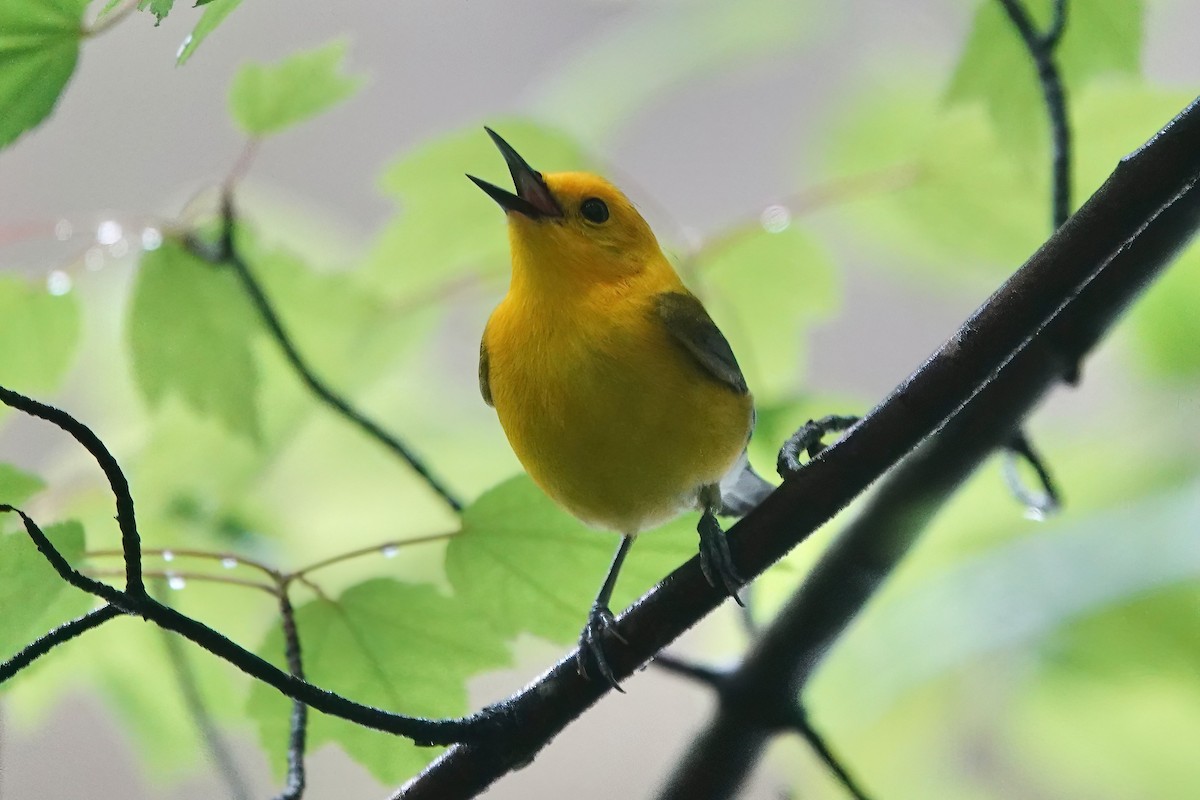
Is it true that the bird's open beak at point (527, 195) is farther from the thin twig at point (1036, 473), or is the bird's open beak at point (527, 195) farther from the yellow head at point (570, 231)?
the thin twig at point (1036, 473)

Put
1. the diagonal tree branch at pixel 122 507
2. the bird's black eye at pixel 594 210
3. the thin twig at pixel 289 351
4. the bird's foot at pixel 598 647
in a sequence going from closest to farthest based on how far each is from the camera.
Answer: the diagonal tree branch at pixel 122 507
the bird's foot at pixel 598 647
the thin twig at pixel 289 351
the bird's black eye at pixel 594 210

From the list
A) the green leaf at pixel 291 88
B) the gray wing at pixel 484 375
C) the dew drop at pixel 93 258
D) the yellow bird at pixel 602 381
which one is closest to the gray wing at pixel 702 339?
the yellow bird at pixel 602 381

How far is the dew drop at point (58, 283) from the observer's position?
570mm

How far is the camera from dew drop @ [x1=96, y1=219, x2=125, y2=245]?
579 mm

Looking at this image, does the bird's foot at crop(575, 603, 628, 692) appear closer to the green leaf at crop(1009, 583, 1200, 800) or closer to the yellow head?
the yellow head

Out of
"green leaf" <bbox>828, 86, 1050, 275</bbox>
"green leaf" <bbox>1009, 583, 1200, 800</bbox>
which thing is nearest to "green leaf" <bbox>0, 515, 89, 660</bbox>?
"green leaf" <bbox>828, 86, 1050, 275</bbox>

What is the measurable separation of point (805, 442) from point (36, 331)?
0.42 metres

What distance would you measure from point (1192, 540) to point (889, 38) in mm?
485

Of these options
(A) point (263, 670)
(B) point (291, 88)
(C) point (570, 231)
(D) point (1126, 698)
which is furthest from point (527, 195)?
(D) point (1126, 698)

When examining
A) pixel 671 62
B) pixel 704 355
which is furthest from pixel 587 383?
pixel 671 62

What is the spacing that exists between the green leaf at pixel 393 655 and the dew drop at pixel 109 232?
24 cm

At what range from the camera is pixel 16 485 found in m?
0.43

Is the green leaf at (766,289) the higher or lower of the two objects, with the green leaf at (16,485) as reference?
Answer: lower

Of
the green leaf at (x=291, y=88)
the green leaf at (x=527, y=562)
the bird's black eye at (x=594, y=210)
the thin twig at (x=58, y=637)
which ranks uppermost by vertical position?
the green leaf at (x=291, y=88)
